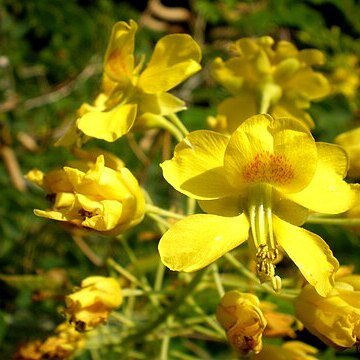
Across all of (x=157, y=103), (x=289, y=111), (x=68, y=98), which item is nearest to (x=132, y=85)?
(x=157, y=103)

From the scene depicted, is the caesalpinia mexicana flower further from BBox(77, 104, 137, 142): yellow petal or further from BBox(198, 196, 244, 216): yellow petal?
BBox(198, 196, 244, 216): yellow petal

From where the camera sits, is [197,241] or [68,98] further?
[68,98]

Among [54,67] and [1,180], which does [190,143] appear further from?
[54,67]

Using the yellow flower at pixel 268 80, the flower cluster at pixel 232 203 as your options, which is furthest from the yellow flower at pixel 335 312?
the yellow flower at pixel 268 80

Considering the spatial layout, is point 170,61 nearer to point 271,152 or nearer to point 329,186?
point 271,152

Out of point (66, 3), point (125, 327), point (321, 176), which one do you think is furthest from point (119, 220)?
point (66, 3)

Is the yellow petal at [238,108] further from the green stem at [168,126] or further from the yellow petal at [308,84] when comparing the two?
the green stem at [168,126]
